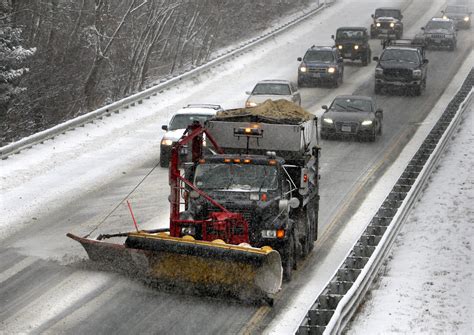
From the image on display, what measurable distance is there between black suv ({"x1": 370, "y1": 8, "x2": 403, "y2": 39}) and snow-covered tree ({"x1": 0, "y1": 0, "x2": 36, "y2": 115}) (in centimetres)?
2394

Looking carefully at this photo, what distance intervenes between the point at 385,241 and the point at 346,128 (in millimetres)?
13673

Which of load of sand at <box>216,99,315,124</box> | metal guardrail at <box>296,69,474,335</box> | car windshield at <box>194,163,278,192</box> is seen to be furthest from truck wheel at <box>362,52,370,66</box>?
car windshield at <box>194,163,278,192</box>

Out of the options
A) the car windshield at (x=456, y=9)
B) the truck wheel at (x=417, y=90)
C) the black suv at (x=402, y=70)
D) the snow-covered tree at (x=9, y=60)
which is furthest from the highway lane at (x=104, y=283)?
the car windshield at (x=456, y=9)

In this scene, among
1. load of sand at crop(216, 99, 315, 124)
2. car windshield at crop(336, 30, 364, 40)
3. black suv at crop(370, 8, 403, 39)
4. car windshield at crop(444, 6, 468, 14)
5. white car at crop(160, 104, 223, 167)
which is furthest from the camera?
car windshield at crop(444, 6, 468, 14)

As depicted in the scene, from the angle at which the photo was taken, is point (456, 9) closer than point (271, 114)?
No

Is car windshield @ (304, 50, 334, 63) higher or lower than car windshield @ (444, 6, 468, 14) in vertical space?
higher

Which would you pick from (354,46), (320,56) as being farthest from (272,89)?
(354,46)

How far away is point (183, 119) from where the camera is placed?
2827cm

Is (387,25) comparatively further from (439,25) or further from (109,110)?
(109,110)

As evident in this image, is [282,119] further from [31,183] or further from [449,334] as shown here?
[31,183]

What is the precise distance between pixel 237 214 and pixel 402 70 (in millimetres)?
25401

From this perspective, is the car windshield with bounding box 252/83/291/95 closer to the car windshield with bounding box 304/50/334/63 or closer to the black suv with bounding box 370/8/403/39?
the car windshield with bounding box 304/50/334/63

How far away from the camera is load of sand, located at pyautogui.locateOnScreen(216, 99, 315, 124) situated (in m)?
18.3

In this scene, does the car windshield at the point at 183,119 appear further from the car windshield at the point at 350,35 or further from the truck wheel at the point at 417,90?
the car windshield at the point at 350,35
